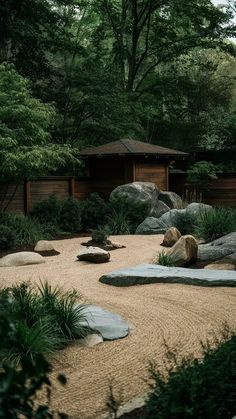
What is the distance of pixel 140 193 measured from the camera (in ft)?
51.3

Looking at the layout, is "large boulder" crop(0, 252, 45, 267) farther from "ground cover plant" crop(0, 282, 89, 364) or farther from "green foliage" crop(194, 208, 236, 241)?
"ground cover plant" crop(0, 282, 89, 364)

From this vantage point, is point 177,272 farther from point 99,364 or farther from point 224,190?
point 224,190

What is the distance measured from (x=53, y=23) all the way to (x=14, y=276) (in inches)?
497

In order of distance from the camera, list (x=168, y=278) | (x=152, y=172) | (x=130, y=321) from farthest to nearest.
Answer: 1. (x=152, y=172)
2. (x=168, y=278)
3. (x=130, y=321)

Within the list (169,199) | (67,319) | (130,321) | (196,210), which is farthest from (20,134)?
(67,319)

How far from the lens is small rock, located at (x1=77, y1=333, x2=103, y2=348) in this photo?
203 inches

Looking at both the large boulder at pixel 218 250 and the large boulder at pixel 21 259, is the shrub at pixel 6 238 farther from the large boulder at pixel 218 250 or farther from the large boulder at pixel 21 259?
the large boulder at pixel 218 250

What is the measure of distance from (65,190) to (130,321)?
422 inches

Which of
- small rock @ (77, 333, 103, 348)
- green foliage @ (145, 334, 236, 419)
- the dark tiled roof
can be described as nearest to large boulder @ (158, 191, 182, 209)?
the dark tiled roof

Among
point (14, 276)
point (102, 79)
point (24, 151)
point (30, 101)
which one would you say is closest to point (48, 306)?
point (14, 276)

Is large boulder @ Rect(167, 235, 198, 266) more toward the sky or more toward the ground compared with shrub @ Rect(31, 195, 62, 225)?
more toward the ground

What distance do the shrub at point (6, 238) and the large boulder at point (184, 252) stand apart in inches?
134

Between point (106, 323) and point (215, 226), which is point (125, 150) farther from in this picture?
point (106, 323)

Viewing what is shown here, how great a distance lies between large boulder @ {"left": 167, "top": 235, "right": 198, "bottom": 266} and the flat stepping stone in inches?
47.6
